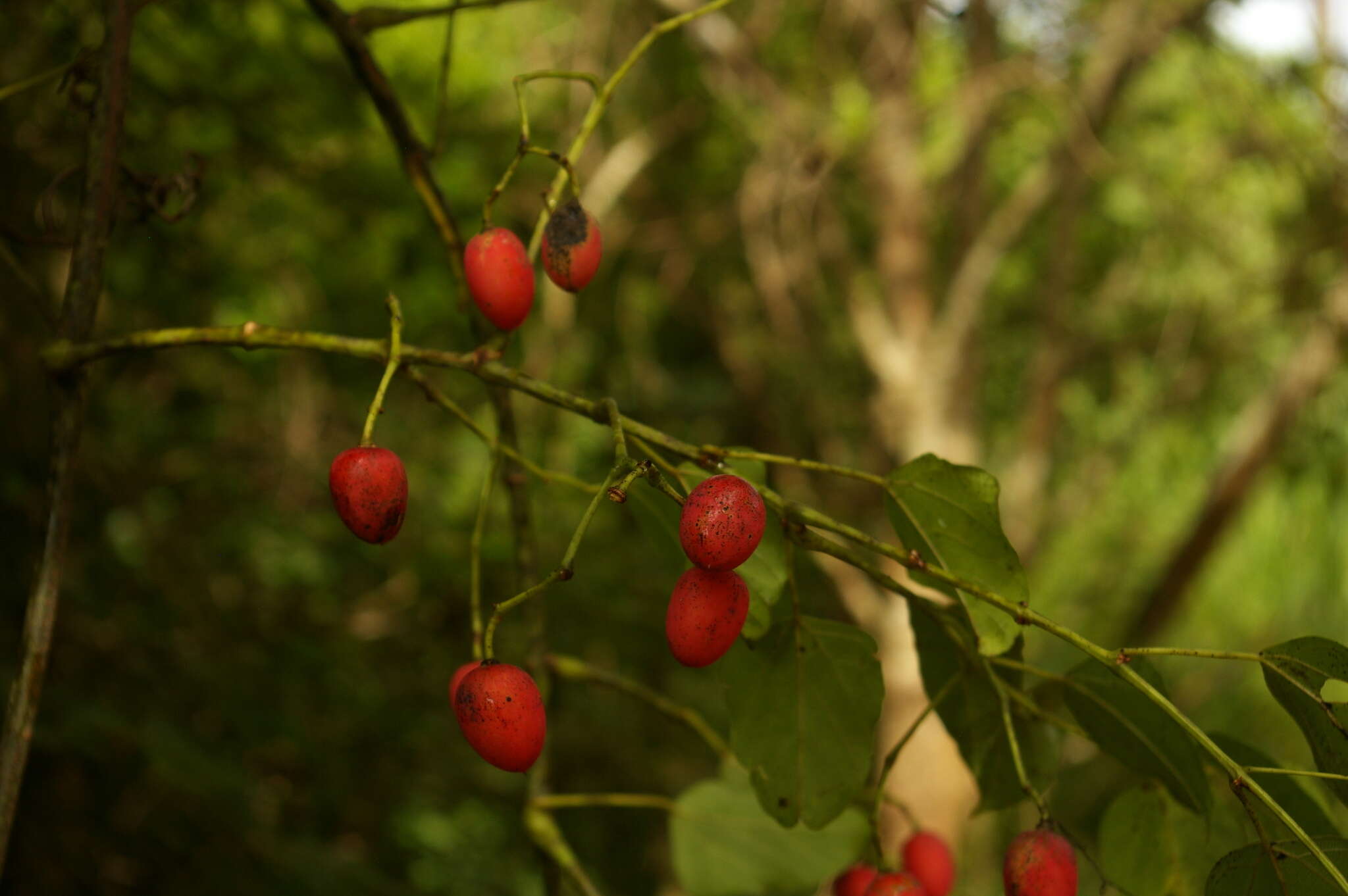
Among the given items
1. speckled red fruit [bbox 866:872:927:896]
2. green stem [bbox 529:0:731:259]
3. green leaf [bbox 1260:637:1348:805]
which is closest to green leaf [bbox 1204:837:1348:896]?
green leaf [bbox 1260:637:1348:805]

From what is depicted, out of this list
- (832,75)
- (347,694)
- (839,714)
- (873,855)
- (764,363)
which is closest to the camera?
(839,714)

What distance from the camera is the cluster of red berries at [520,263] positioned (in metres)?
0.43

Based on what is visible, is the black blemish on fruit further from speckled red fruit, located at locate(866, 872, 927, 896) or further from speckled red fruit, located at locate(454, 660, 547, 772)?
speckled red fruit, located at locate(866, 872, 927, 896)

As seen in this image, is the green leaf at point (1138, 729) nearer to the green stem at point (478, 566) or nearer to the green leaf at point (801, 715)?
the green leaf at point (801, 715)

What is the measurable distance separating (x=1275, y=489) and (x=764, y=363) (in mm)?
1749

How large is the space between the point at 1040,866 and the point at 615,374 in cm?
282

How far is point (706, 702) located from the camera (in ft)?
9.39

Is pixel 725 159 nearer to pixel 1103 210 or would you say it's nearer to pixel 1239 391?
pixel 1103 210

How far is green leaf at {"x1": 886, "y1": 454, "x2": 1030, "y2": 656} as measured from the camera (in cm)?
38

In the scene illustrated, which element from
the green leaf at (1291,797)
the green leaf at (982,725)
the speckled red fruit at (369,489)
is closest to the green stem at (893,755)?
the green leaf at (982,725)

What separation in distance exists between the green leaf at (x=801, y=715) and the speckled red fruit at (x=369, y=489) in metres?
0.16

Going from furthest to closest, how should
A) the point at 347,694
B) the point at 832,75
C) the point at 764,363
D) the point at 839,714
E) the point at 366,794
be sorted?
the point at 764,363 → the point at 832,75 → the point at 366,794 → the point at 347,694 → the point at 839,714

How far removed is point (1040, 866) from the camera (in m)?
0.41

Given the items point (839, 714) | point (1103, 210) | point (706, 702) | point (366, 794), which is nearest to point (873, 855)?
point (839, 714)
